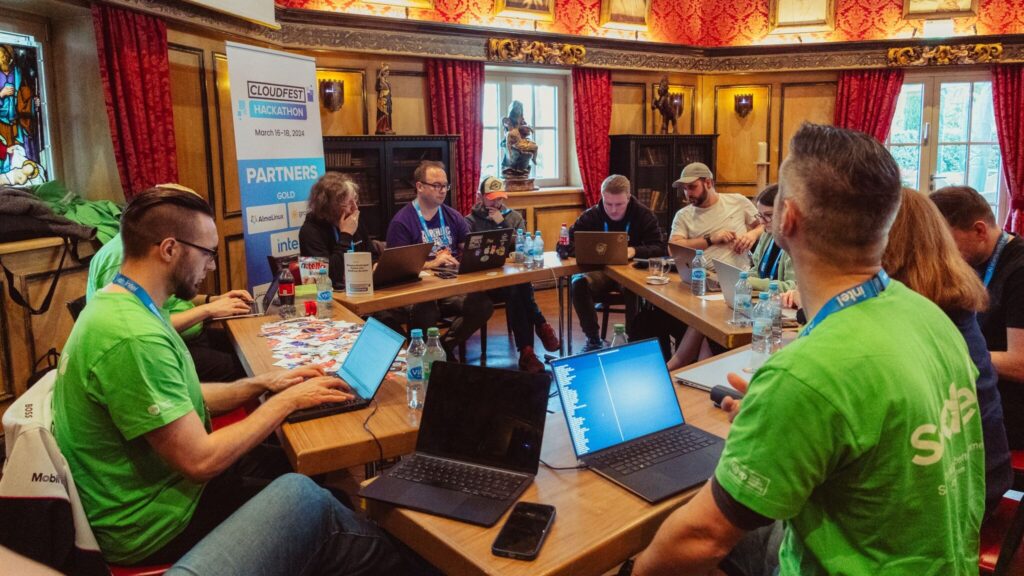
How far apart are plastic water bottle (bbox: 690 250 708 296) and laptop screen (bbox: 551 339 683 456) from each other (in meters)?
1.82

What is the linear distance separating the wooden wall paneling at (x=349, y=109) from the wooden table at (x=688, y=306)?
2.88m

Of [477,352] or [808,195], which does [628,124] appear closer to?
[477,352]

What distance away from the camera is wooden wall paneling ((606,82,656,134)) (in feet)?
25.8

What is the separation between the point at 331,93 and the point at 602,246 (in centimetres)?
277

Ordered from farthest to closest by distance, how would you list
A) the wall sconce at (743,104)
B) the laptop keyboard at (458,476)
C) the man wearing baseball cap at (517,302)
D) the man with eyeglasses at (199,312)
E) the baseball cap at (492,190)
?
the wall sconce at (743,104) → the baseball cap at (492,190) → the man wearing baseball cap at (517,302) → the man with eyeglasses at (199,312) → the laptop keyboard at (458,476)

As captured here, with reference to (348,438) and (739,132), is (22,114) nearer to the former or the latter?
(348,438)

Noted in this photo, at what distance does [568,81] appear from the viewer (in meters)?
7.66

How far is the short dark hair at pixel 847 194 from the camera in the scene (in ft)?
3.72

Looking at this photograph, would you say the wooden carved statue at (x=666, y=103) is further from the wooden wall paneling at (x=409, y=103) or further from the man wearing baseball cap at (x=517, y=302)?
the man wearing baseball cap at (x=517, y=302)

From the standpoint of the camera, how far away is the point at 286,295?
3.29 m

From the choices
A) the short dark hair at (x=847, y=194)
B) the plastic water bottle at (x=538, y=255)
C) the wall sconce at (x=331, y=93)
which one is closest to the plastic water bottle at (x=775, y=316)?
the short dark hair at (x=847, y=194)

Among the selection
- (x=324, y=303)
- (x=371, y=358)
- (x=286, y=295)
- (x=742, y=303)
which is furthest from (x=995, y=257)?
(x=286, y=295)

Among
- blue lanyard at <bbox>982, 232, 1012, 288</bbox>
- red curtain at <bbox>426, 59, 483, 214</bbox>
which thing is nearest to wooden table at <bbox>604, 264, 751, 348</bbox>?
blue lanyard at <bbox>982, 232, 1012, 288</bbox>

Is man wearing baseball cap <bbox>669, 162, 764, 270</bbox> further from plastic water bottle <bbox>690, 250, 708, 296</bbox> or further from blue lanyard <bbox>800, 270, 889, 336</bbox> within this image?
blue lanyard <bbox>800, 270, 889, 336</bbox>
